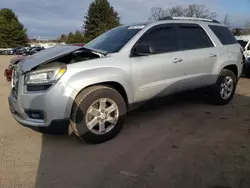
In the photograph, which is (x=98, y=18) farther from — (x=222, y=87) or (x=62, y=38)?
(x=222, y=87)

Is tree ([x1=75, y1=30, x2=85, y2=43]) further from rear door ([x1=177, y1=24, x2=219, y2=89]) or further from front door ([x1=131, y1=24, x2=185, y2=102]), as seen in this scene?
front door ([x1=131, y1=24, x2=185, y2=102])

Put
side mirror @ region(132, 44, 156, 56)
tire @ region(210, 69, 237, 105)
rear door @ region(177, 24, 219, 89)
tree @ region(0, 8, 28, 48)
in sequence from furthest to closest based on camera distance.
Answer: tree @ region(0, 8, 28, 48) → tire @ region(210, 69, 237, 105) → rear door @ region(177, 24, 219, 89) → side mirror @ region(132, 44, 156, 56)

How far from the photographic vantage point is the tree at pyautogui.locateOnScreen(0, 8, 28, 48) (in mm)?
64062

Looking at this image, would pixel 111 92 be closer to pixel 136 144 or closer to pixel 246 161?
pixel 136 144

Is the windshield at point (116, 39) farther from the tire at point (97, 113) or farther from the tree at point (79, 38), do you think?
the tree at point (79, 38)

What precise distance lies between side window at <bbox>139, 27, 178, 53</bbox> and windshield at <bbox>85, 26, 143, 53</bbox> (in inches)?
8.9

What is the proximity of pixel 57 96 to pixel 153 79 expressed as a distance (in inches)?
65.0

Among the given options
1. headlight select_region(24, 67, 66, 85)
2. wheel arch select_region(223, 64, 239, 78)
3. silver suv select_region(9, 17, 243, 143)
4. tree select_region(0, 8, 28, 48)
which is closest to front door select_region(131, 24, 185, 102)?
silver suv select_region(9, 17, 243, 143)

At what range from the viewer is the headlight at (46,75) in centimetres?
348

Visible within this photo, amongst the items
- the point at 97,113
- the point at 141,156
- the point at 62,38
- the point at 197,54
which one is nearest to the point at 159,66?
the point at 197,54

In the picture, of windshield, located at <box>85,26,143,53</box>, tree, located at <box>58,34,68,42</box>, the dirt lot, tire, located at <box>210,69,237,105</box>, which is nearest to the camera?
the dirt lot

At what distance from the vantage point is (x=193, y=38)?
519 cm

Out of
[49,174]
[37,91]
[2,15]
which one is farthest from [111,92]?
[2,15]

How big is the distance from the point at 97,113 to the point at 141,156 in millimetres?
876
